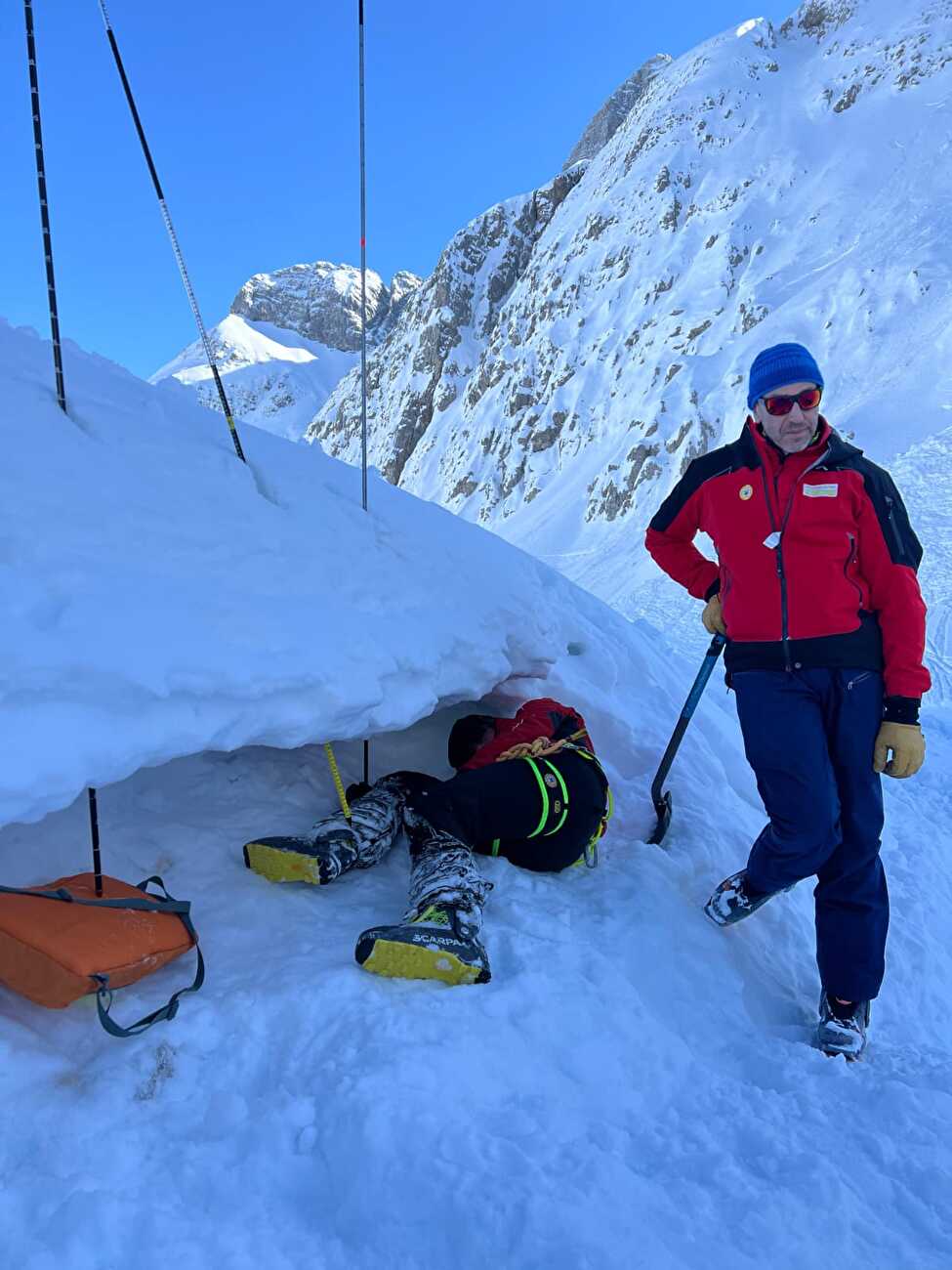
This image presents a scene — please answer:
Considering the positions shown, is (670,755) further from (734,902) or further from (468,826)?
(468,826)

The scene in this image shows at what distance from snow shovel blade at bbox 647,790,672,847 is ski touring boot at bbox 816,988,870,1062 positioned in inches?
32.2


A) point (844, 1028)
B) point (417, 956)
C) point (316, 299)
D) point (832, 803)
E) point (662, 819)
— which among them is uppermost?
point (316, 299)

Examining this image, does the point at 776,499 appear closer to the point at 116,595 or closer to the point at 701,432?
the point at 116,595

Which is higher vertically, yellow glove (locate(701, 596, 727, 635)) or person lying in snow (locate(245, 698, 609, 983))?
yellow glove (locate(701, 596, 727, 635))

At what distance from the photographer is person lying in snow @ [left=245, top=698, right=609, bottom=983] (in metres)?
2.19

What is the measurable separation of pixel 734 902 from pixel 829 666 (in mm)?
873

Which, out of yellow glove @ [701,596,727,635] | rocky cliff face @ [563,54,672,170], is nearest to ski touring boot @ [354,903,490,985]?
yellow glove @ [701,596,727,635]

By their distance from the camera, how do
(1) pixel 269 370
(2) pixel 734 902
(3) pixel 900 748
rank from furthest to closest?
(1) pixel 269 370 → (2) pixel 734 902 → (3) pixel 900 748

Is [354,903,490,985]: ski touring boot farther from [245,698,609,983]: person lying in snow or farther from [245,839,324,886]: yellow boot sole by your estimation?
[245,839,324,886]: yellow boot sole

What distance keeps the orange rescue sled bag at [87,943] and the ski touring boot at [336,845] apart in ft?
1.36

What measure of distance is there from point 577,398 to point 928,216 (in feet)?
41.0

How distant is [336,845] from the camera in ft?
7.85

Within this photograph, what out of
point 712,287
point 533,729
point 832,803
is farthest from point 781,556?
point 712,287

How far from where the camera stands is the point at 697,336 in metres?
23.8
